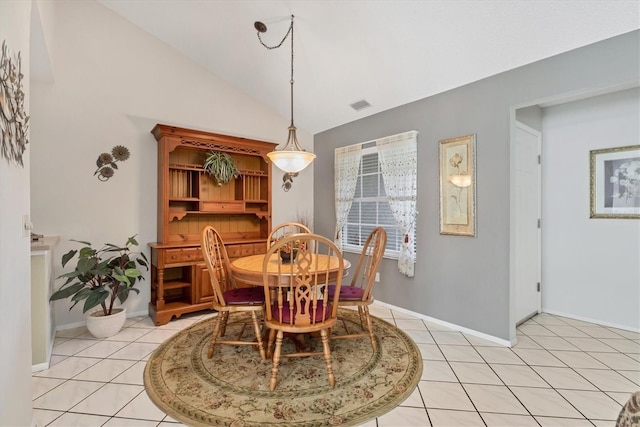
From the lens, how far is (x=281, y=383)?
6.56 ft

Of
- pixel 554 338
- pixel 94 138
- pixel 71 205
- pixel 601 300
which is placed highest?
pixel 94 138

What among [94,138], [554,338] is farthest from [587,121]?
[94,138]

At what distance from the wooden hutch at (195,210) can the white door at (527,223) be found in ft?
9.86

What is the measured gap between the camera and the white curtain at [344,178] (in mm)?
4133

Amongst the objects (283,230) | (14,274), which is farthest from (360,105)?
(14,274)

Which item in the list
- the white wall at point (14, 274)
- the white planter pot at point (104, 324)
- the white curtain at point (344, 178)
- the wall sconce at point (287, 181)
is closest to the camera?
the white wall at point (14, 274)

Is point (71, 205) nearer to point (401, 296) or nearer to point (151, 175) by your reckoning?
point (151, 175)

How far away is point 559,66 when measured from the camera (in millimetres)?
2369

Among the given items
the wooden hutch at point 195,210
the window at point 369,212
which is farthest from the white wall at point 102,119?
the window at point 369,212

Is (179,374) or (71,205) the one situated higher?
(71,205)

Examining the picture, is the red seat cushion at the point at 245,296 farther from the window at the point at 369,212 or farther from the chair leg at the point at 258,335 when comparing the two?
the window at the point at 369,212

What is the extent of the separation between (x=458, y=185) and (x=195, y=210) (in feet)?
10.1

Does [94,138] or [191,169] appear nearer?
[94,138]

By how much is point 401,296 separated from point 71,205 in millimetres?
3799
